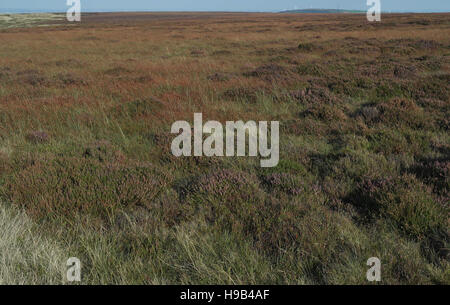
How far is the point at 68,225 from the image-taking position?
3100 mm

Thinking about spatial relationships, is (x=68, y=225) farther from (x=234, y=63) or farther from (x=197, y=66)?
(x=234, y=63)

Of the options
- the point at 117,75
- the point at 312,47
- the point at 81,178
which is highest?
the point at 312,47

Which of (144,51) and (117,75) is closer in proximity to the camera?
(117,75)

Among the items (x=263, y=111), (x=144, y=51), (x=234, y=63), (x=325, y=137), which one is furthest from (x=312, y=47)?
(x=325, y=137)

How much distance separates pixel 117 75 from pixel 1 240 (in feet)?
32.5

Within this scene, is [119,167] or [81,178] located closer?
[81,178]

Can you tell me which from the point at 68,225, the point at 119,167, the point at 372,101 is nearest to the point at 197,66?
the point at 372,101

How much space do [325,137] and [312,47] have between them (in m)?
14.1

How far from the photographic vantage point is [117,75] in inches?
458

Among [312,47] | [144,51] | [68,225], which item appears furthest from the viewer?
[144,51]

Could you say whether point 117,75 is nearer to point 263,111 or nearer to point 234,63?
point 234,63

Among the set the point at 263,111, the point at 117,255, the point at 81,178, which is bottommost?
the point at 117,255

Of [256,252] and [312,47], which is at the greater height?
[312,47]

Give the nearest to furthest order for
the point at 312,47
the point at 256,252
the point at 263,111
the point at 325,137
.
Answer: the point at 256,252, the point at 325,137, the point at 263,111, the point at 312,47
